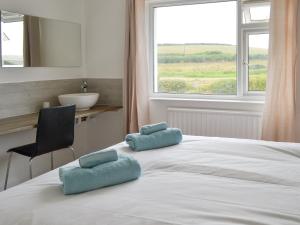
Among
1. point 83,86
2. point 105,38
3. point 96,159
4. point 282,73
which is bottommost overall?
point 96,159

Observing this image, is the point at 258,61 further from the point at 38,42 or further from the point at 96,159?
the point at 96,159

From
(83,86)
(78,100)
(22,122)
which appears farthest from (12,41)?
(83,86)

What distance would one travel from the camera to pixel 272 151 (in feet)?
6.29

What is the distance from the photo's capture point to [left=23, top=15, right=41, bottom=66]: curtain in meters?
3.05

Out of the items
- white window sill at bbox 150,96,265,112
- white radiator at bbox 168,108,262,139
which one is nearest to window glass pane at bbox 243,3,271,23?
white window sill at bbox 150,96,265,112

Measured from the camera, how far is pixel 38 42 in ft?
10.4

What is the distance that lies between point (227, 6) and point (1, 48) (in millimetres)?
2231

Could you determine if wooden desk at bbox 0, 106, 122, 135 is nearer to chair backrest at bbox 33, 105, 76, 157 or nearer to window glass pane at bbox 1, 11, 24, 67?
chair backrest at bbox 33, 105, 76, 157

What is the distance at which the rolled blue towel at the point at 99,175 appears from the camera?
1.35 meters

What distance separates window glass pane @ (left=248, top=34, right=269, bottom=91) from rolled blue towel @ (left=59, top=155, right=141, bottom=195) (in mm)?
2196

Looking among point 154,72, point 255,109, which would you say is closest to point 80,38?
point 154,72

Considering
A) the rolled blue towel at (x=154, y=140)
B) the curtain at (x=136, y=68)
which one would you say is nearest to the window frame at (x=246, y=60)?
the curtain at (x=136, y=68)

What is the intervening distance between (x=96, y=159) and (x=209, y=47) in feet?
8.02

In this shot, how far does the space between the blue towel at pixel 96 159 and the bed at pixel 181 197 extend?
14 centimetres
